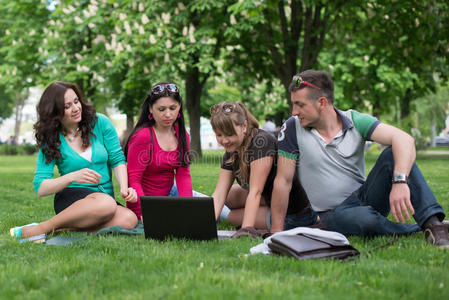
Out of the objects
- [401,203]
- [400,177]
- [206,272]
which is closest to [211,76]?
[400,177]

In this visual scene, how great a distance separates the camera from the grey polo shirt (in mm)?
4277

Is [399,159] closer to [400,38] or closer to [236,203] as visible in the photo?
[236,203]

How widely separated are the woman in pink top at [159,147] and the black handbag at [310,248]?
1836mm

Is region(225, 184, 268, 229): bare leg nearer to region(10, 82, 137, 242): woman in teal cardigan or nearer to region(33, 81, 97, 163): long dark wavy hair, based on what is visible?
region(10, 82, 137, 242): woman in teal cardigan

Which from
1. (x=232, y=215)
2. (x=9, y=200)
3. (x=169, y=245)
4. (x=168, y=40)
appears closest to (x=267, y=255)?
(x=169, y=245)

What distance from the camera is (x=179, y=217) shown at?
4008 millimetres

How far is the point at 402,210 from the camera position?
3641mm

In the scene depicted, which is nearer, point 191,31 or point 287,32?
point 191,31

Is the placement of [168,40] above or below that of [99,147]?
above

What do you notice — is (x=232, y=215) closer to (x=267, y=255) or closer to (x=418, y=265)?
(x=267, y=255)

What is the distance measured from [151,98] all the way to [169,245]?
1.62 metres

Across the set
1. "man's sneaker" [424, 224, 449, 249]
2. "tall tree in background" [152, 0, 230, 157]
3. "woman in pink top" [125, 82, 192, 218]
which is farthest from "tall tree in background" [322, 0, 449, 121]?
"man's sneaker" [424, 224, 449, 249]

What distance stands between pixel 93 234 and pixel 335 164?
2306mm

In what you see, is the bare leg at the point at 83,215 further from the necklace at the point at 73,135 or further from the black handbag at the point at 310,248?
the black handbag at the point at 310,248
